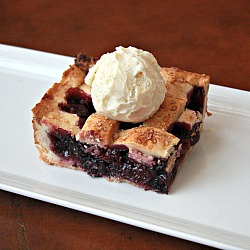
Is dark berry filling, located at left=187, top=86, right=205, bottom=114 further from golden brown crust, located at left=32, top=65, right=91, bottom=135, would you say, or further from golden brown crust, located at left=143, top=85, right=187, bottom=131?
golden brown crust, located at left=32, top=65, right=91, bottom=135

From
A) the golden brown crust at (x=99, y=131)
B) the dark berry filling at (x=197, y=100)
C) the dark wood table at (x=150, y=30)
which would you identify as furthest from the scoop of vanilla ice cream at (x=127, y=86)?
the dark wood table at (x=150, y=30)

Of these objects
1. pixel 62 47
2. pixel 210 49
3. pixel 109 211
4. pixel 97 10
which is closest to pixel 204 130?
pixel 109 211

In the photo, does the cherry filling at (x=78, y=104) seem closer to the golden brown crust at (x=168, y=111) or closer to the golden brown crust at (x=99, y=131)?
the golden brown crust at (x=99, y=131)

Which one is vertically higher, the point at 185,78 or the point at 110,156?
the point at 185,78

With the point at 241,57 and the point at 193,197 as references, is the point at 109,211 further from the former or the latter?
the point at 241,57

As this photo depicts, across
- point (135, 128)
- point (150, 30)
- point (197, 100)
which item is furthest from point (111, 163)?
point (150, 30)

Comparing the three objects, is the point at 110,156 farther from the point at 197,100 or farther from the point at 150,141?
the point at 197,100
